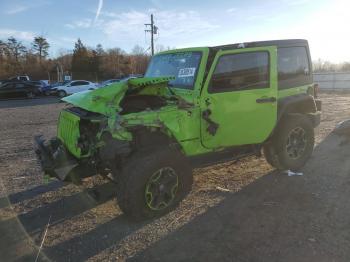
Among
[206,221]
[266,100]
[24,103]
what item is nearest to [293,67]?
[266,100]

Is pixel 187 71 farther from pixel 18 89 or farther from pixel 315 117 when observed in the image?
pixel 18 89

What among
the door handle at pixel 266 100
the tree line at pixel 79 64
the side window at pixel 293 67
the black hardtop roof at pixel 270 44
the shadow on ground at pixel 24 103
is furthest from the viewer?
the tree line at pixel 79 64

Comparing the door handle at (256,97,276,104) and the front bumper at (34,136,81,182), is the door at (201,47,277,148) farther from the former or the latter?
the front bumper at (34,136,81,182)

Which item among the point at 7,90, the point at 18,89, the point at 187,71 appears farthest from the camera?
the point at 18,89

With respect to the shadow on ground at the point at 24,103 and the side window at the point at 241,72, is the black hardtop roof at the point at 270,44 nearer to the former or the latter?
the side window at the point at 241,72

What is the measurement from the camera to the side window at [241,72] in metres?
5.10

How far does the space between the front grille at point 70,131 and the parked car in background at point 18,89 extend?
1103 inches

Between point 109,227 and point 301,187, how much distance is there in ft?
9.61

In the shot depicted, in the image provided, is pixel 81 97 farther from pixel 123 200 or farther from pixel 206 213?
pixel 206 213

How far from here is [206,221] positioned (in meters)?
4.49

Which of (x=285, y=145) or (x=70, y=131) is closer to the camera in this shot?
(x=70, y=131)

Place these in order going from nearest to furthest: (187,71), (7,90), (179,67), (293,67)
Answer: (187,71) < (179,67) < (293,67) < (7,90)

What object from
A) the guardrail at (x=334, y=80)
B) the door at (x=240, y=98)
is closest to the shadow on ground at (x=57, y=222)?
the door at (x=240, y=98)

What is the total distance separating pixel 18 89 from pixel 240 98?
2923 centimetres
